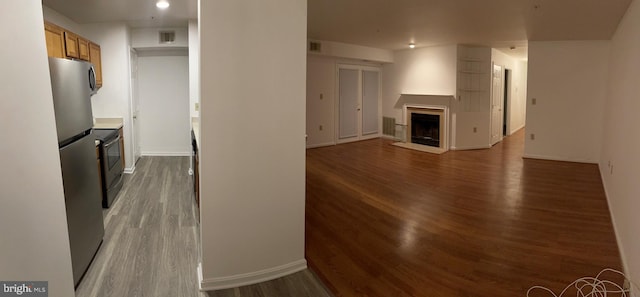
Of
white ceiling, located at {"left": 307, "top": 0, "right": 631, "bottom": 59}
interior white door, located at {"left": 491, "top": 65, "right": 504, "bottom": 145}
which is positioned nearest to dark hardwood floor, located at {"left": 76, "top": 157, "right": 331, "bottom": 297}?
white ceiling, located at {"left": 307, "top": 0, "right": 631, "bottom": 59}

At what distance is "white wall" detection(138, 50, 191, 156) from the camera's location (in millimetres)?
7129

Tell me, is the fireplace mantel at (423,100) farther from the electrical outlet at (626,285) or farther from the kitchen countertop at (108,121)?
the kitchen countertop at (108,121)

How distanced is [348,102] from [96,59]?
534cm

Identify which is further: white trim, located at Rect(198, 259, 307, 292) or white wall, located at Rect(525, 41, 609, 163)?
white wall, located at Rect(525, 41, 609, 163)

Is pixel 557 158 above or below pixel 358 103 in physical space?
below

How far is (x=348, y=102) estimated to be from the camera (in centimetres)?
896

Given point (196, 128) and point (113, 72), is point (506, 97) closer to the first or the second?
point (196, 128)

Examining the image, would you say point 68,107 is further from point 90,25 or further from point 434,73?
point 434,73

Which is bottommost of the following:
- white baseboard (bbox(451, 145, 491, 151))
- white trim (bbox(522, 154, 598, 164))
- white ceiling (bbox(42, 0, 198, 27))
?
white trim (bbox(522, 154, 598, 164))

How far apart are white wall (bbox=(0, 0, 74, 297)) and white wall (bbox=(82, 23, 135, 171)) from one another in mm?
4469

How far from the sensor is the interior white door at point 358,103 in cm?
882

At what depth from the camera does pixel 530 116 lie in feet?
23.7

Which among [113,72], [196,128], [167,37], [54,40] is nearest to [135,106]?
[113,72]

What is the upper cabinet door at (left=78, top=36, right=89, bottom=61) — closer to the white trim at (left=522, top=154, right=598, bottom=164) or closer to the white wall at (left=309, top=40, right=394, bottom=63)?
the white wall at (left=309, top=40, right=394, bottom=63)
